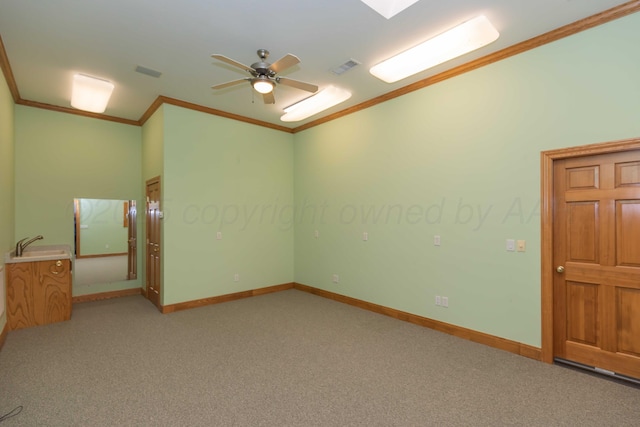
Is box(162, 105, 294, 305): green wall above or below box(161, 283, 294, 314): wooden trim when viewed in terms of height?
above

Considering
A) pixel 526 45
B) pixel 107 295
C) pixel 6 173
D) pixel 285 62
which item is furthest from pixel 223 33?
pixel 107 295

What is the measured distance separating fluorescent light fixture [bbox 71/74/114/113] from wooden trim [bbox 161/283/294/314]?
3257mm

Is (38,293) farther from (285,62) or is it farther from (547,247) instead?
(547,247)

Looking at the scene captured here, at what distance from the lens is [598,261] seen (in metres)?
2.91

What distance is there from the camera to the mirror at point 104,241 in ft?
17.9

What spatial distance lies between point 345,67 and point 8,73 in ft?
13.9

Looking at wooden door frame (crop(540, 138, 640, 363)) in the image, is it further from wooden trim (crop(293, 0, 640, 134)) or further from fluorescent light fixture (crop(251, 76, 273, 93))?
fluorescent light fixture (crop(251, 76, 273, 93))

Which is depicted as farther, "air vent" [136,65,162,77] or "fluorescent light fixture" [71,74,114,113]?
"fluorescent light fixture" [71,74,114,113]

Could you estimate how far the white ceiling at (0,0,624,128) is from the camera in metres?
2.70

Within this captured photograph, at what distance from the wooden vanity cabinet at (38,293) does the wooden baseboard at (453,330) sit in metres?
4.05

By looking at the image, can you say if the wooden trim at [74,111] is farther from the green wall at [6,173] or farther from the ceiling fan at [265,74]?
the ceiling fan at [265,74]

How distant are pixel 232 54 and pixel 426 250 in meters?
3.40

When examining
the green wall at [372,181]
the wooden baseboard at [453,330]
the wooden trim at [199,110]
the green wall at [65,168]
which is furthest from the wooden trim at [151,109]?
the wooden baseboard at [453,330]

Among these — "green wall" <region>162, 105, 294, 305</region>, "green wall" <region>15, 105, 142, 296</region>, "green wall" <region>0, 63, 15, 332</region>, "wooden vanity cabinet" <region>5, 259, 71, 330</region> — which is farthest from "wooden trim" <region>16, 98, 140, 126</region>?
"wooden vanity cabinet" <region>5, 259, 71, 330</region>
